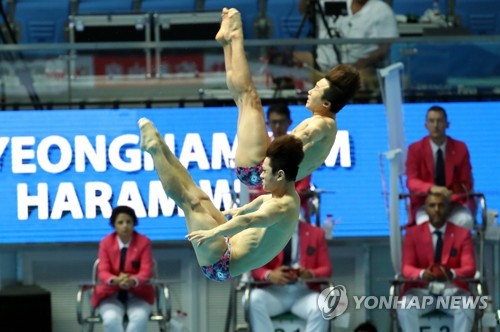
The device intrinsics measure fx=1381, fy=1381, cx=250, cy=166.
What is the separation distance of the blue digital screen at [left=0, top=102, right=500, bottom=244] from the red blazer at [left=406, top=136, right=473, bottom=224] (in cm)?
43

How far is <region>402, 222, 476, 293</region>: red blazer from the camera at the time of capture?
1098 centimetres

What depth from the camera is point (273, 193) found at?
804 centimetres

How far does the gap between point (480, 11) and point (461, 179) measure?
67.6 inches

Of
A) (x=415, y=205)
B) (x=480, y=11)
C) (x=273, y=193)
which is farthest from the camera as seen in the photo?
(x=480, y=11)

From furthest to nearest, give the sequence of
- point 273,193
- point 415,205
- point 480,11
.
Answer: point 480,11 → point 415,205 → point 273,193

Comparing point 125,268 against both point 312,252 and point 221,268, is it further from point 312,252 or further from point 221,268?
point 221,268


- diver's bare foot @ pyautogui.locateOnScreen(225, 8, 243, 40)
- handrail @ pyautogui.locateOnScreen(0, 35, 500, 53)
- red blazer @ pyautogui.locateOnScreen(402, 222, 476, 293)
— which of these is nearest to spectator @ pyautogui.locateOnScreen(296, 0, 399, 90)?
handrail @ pyautogui.locateOnScreen(0, 35, 500, 53)

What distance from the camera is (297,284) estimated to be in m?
10.9

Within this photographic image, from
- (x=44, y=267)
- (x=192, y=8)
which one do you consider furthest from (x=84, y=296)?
(x=192, y=8)

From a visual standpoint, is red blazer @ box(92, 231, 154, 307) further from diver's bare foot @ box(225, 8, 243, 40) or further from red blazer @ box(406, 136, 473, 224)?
diver's bare foot @ box(225, 8, 243, 40)

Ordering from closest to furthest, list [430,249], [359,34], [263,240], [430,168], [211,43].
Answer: [263,240] → [430,249] → [430,168] → [211,43] → [359,34]

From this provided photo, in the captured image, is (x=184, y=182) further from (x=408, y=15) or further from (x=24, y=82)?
(x=408, y=15)

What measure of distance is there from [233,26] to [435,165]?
3.40 meters

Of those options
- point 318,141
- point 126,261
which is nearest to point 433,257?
point 126,261
